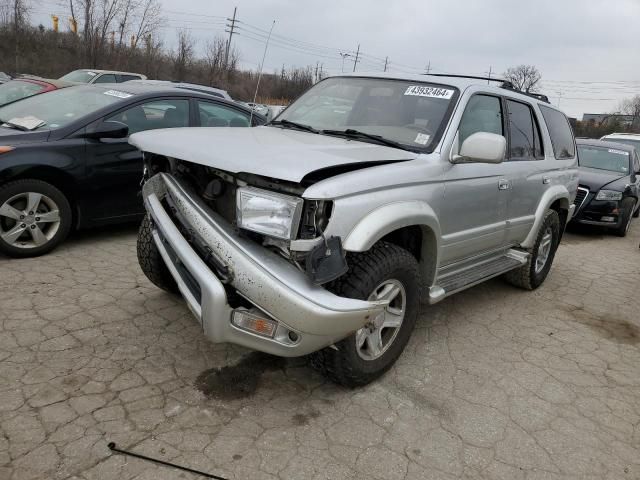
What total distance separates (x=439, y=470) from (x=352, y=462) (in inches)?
16.7

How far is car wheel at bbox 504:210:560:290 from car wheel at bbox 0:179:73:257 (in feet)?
14.2

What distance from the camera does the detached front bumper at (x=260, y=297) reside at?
2.37 metres

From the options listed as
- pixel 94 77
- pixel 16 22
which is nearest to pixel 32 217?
pixel 94 77

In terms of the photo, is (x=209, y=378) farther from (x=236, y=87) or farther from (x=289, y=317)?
(x=236, y=87)

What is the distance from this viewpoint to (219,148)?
8.86 feet

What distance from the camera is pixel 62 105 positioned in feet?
16.9

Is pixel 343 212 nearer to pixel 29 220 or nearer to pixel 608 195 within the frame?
pixel 29 220

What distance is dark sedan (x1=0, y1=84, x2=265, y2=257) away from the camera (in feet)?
14.2

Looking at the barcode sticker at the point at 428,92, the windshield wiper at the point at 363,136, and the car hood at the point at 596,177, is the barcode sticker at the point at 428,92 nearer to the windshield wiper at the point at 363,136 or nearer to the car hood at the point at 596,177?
the windshield wiper at the point at 363,136

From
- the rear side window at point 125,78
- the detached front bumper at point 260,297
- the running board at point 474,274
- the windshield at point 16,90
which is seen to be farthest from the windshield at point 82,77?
the detached front bumper at point 260,297

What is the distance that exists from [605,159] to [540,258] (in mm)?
5702

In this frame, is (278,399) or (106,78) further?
(106,78)

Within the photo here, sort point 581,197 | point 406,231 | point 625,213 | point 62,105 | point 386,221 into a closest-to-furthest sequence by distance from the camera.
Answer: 1. point 386,221
2. point 406,231
3. point 62,105
4. point 581,197
5. point 625,213

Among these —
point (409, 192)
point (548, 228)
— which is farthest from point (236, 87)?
point (409, 192)
